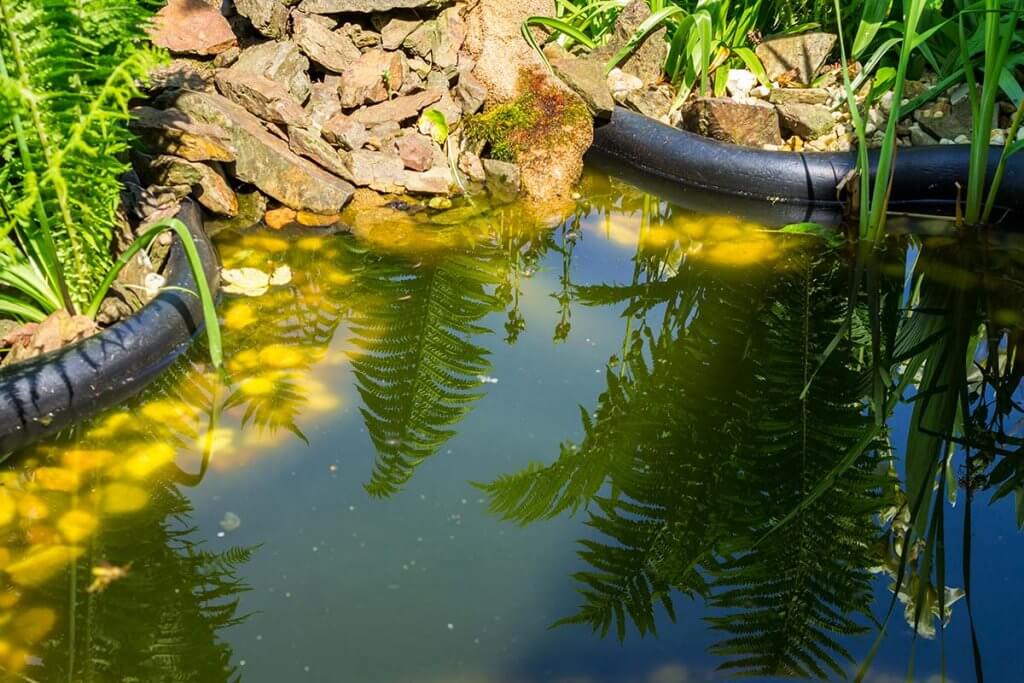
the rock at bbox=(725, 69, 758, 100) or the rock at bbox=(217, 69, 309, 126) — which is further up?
the rock at bbox=(725, 69, 758, 100)

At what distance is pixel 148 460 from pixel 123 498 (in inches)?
5.9

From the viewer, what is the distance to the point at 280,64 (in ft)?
13.0

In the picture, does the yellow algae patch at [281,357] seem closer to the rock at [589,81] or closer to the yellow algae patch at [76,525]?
the yellow algae patch at [76,525]

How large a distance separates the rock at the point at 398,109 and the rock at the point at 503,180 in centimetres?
38

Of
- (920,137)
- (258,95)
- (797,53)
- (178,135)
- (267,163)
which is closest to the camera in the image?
(178,135)

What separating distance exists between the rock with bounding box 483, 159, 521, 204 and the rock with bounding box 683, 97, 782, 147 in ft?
3.07

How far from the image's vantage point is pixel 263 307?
317 centimetres

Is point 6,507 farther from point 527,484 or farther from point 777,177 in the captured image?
point 777,177

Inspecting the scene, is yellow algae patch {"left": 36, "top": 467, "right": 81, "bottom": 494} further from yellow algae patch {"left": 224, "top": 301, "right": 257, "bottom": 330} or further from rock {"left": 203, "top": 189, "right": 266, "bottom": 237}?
rock {"left": 203, "top": 189, "right": 266, "bottom": 237}

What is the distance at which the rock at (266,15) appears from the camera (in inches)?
159

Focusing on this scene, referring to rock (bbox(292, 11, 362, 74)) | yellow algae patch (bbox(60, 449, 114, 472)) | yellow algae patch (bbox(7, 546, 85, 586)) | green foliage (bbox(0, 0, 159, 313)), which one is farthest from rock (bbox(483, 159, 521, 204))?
yellow algae patch (bbox(7, 546, 85, 586))

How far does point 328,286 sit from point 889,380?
1.88m

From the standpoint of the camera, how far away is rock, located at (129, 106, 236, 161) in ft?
11.2

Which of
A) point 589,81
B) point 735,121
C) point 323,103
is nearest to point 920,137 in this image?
point 735,121
